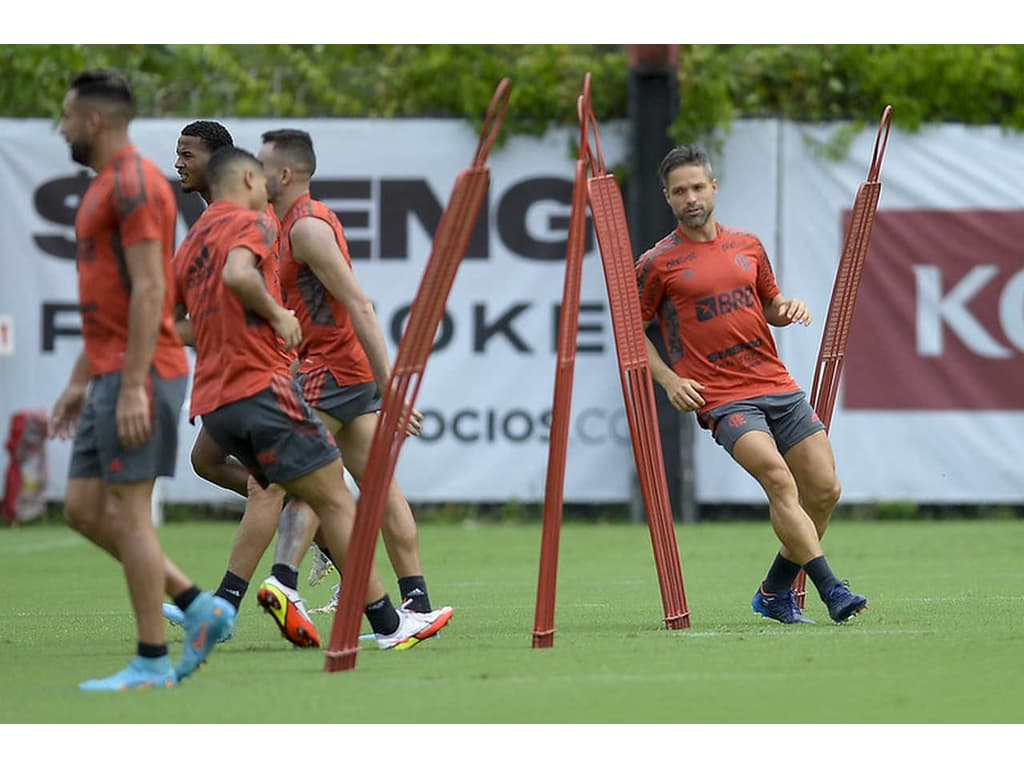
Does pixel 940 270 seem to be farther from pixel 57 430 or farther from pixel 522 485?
pixel 57 430

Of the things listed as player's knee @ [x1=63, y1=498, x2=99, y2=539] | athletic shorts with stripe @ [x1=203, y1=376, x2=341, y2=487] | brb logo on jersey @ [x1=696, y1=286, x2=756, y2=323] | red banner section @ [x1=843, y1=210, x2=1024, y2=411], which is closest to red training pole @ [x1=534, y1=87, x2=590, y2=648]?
athletic shorts with stripe @ [x1=203, y1=376, x2=341, y2=487]

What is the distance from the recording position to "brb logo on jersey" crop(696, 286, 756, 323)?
26.9 ft

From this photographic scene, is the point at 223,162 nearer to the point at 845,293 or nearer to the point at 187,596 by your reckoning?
the point at 187,596

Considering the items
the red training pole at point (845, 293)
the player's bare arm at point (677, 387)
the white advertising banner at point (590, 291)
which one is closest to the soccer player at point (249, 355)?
the player's bare arm at point (677, 387)

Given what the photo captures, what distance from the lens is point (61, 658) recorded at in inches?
276

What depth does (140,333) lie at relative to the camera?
579cm

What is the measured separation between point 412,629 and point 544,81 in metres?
9.22

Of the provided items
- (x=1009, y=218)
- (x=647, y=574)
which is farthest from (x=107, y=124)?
(x=1009, y=218)

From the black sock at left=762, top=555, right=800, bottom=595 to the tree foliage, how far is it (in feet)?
25.7

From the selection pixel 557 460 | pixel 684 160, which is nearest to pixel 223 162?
pixel 557 460

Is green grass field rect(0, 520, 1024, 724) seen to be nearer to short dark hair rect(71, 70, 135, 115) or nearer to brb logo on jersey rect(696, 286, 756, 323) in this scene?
brb logo on jersey rect(696, 286, 756, 323)

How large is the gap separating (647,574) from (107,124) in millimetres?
5890

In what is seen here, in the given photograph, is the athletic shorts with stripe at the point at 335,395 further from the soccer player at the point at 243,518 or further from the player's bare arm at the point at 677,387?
the player's bare arm at the point at 677,387

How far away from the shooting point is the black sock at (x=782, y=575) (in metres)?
8.06
